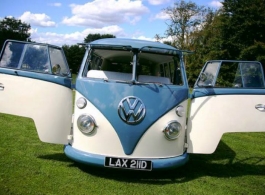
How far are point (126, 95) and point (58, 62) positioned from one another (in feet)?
4.84

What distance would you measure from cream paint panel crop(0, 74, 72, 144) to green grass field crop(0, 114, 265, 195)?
0.59m

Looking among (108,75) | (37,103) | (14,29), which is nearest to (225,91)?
(108,75)

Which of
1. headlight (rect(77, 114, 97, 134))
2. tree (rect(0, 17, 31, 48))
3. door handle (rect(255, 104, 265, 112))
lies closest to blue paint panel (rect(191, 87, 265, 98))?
door handle (rect(255, 104, 265, 112))

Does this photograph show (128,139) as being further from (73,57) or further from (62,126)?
(73,57)

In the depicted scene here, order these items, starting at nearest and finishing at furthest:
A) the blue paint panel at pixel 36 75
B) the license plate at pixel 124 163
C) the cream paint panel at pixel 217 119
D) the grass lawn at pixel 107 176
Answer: the grass lawn at pixel 107 176
the license plate at pixel 124 163
the blue paint panel at pixel 36 75
the cream paint panel at pixel 217 119

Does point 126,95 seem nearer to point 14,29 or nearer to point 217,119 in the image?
point 217,119

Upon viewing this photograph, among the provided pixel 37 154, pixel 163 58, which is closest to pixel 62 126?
pixel 37 154

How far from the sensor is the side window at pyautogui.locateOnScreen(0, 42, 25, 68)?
4.92 m

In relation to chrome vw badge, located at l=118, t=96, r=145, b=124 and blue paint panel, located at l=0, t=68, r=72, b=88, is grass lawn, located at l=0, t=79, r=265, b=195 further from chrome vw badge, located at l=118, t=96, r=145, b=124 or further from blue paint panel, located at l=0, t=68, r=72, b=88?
blue paint panel, located at l=0, t=68, r=72, b=88

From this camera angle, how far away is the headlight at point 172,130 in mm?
4586

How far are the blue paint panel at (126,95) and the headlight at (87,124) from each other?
21cm

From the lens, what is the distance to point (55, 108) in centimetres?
489

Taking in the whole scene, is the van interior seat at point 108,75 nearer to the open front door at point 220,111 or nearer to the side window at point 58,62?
the side window at point 58,62

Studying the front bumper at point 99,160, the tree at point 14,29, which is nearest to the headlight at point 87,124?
the front bumper at point 99,160
